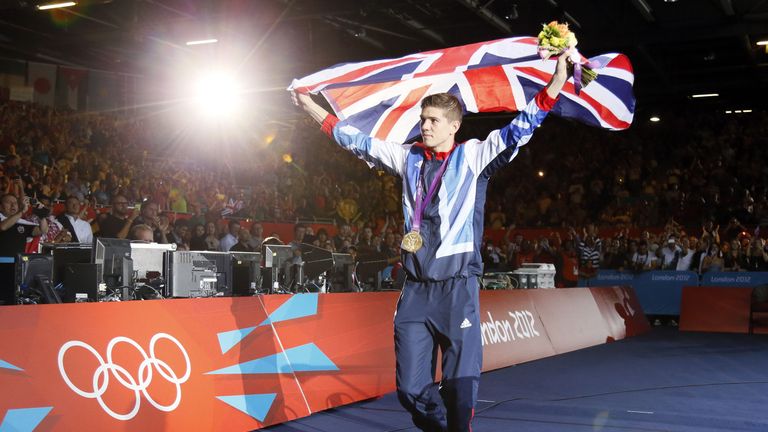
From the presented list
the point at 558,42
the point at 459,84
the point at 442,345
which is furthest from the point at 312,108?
the point at 459,84

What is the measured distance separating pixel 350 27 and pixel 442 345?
15.0m

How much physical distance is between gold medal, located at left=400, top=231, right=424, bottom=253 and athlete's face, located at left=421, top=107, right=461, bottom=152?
505mm

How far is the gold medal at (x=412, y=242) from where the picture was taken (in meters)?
4.07

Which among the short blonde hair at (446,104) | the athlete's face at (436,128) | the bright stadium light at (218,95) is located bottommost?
the athlete's face at (436,128)

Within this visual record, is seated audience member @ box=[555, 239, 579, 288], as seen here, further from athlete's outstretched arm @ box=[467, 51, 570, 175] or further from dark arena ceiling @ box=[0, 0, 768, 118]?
athlete's outstretched arm @ box=[467, 51, 570, 175]

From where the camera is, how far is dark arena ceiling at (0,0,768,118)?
657 inches

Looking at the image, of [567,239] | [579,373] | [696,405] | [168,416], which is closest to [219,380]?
[168,416]

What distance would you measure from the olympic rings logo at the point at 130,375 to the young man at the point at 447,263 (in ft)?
6.34

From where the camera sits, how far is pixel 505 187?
28.5m

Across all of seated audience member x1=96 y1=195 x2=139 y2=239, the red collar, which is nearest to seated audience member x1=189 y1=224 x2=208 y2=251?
seated audience member x1=96 y1=195 x2=139 y2=239

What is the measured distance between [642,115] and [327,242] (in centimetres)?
1785

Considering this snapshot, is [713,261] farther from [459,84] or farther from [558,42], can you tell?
[558,42]

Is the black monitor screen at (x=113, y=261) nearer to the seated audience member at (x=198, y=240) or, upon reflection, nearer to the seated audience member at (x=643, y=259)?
the seated audience member at (x=198, y=240)

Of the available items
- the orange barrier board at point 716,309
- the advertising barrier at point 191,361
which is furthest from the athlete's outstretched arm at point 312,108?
the orange barrier board at point 716,309
